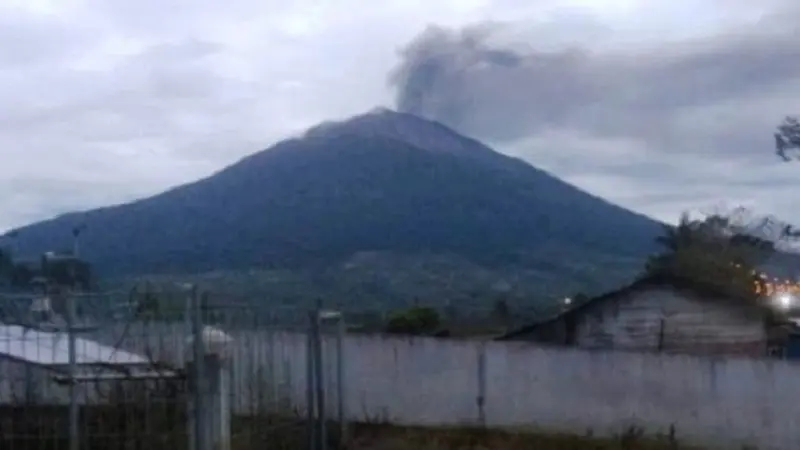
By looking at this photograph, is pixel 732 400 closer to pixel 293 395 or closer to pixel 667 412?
pixel 667 412

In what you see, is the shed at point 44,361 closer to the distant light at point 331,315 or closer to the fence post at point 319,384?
the fence post at point 319,384

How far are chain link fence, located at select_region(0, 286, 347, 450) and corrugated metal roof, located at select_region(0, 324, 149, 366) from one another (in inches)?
0.8

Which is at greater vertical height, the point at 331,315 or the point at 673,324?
the point at 331,315

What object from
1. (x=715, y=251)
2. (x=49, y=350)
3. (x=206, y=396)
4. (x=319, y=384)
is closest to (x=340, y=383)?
(x=319, y=384)

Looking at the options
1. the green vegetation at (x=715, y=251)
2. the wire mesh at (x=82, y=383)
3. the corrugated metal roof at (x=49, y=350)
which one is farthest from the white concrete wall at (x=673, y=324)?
the corrugated metal roof at (x=49, y=350)

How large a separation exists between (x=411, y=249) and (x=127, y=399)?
8824 centimetres

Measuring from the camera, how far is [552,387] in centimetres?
2075

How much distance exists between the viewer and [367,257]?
96062 mm

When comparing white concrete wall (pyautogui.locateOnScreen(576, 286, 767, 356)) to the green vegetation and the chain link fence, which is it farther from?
the green vegetation

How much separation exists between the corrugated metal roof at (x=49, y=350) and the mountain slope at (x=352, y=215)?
7485 cm

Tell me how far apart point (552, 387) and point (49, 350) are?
776 cm

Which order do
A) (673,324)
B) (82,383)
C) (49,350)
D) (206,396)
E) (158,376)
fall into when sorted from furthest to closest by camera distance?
1. (673,324)
2. (49,350)
3. (82,383)
4. (158,376)
5. (206,396)

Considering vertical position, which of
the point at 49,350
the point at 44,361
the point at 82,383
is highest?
the point at 49,350

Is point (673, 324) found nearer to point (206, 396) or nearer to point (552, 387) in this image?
point (552, 387)
